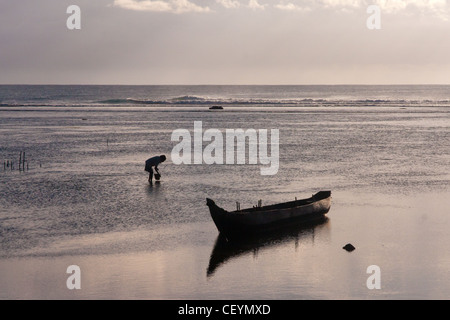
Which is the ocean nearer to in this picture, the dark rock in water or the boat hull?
the dark rock in water

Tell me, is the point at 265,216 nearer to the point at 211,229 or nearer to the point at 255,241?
the point at 255,241

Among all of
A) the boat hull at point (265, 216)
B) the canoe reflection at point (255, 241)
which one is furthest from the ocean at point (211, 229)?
the boat hull at point (265, 216)

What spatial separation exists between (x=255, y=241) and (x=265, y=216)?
4.02 feet

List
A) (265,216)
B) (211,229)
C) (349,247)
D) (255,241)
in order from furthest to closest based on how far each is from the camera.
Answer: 1. (211,229)
2. (265,216)
3. (255,241)
4. (349,247)

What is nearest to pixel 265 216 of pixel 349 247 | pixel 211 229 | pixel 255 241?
pixel 255 241

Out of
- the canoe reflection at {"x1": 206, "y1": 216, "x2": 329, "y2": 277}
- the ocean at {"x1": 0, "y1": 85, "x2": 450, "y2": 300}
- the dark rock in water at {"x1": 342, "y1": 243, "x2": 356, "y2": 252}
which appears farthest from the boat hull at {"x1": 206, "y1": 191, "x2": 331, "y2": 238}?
the dark rock in water at {"x1": 342, "y1": 243, "x2": 356, "y2": 252}

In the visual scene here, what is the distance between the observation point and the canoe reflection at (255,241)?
20.2 metres

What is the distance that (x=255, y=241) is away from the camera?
2228 cm

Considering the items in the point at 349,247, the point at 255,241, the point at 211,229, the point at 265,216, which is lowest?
the point at 349,247

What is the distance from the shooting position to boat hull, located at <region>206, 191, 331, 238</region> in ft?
72.8

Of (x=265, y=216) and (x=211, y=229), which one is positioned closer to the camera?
(x=265, y=216)

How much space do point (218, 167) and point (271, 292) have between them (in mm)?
23041

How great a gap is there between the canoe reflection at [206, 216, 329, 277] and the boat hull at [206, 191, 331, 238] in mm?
231
